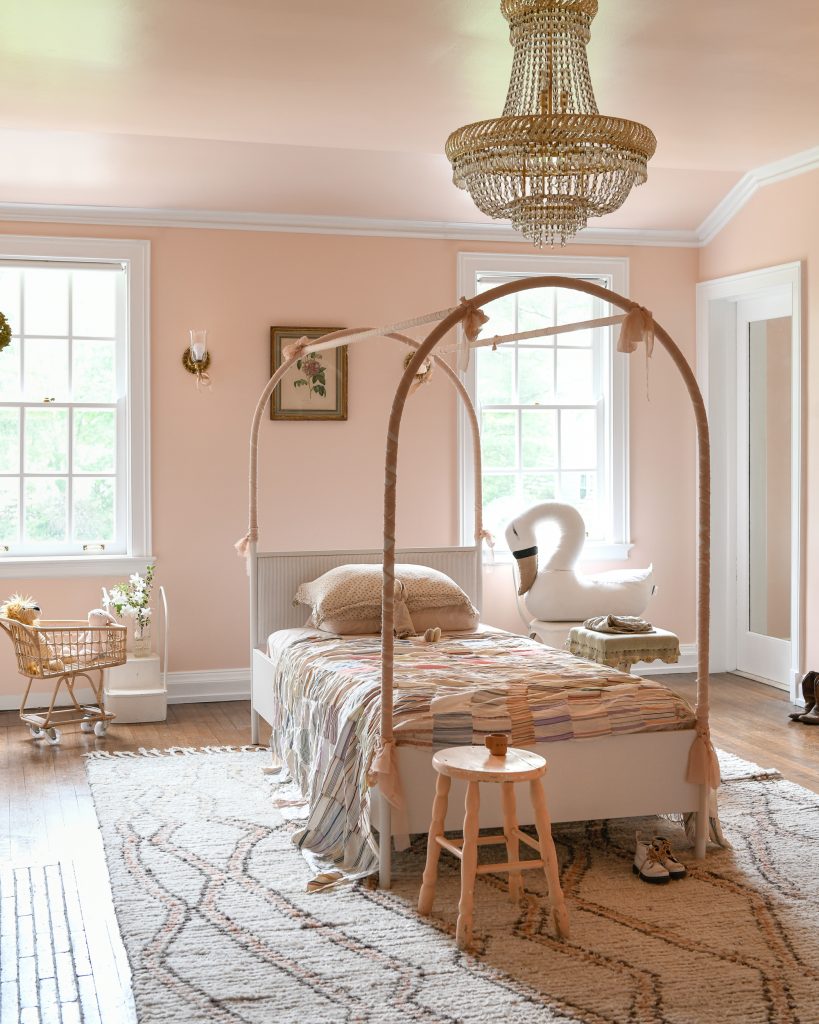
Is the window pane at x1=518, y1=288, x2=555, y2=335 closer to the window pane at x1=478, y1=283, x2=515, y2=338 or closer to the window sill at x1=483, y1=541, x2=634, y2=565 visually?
the window pane at x1=478, y1=283, x2=515, y2=338

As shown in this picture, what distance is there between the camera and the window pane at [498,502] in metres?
6.77

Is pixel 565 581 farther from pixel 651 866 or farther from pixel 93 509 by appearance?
pixel 651 866

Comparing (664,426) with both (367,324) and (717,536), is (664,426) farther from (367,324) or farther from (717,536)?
(367,324)

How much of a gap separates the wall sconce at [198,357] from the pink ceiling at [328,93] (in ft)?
2.28

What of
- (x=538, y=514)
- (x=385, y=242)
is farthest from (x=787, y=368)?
(x=385, y=242)

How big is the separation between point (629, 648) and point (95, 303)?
328 centimetres

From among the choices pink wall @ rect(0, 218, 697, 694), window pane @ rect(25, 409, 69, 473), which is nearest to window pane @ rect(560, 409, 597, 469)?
pink wall @ rect(0, 218, 697, 694)

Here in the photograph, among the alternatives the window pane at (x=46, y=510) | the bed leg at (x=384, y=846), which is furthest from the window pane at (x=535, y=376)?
the bed leg at (x=384, y=846)

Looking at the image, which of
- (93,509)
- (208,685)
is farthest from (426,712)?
(93,509)

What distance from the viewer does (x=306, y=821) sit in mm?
4090

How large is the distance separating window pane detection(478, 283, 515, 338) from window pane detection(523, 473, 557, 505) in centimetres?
84

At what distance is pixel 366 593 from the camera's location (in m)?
5.00

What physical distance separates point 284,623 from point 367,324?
189cm

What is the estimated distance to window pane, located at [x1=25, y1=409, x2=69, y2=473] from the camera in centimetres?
610
